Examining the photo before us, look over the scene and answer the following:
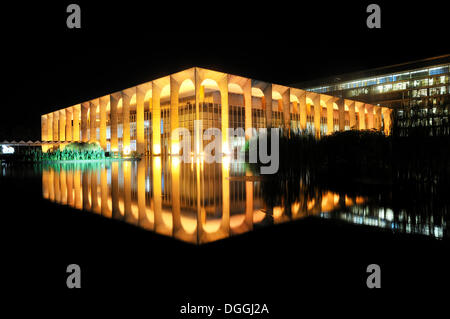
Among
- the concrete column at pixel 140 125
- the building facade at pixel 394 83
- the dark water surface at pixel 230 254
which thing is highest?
the building facade at pixel 394 83

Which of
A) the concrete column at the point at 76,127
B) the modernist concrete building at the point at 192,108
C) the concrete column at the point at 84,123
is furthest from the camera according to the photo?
the concrete column at the point at 76,127

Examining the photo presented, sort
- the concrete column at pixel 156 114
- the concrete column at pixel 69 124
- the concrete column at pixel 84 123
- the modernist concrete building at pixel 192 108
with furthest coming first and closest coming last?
the concrete column at pixel 69 124 < the concrete column at pixel 84 123 < the concrete column at pixel 156 114 < the modernist concrete building at pixel 192 108

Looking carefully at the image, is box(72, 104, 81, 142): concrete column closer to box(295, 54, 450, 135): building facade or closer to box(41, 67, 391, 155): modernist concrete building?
box(41, 67, 391, 155): modernist concrete building

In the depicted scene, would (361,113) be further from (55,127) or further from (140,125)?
(55,127)

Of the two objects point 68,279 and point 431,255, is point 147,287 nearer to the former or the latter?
point 68,279

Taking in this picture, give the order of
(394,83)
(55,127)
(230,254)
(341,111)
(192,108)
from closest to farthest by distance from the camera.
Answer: (230,254) < (192,108) < (341,111) < (394,83) < (55,127)

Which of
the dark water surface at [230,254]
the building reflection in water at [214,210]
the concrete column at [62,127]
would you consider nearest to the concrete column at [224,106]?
the building reflection in water at [214,210]

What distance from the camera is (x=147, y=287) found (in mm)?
1980

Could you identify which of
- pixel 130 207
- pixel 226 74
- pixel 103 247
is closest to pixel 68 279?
pixel 103 247

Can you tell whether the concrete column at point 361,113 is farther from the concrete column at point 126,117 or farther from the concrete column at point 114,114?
the concrete column at point 114,114

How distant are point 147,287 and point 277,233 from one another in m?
→ 1.66

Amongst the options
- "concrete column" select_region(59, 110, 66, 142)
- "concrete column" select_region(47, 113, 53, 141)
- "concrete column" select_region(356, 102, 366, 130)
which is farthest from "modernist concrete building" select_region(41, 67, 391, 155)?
"concrete column" select_region(47, 113, 53, 141)

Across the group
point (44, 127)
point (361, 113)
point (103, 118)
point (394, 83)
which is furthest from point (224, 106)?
point (44, 127)

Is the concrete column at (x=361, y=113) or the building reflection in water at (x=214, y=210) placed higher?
the concrete column at (x=361, y=113)
